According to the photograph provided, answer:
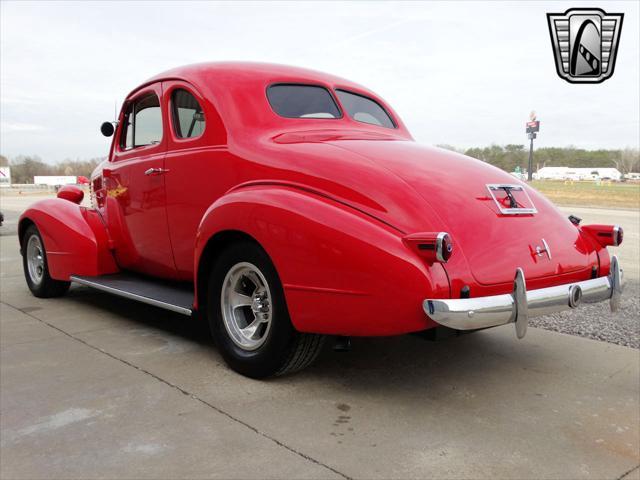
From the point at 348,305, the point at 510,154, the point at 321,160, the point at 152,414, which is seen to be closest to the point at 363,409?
the point at 348,305

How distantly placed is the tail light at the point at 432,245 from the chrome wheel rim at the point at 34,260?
4311 millimetres

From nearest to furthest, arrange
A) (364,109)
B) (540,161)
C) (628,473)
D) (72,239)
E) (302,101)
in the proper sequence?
1. (628,473)
2. (302,101)
3. (364,109)
4. (72,239)
5. (540,161)

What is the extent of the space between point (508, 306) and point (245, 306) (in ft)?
5.08

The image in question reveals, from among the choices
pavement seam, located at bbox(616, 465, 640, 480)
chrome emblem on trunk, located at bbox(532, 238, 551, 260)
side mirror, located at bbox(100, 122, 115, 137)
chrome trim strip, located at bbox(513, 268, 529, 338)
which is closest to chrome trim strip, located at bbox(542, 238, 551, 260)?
chrome emblem on trunk, located at bbox(532, 238, 551, 260)

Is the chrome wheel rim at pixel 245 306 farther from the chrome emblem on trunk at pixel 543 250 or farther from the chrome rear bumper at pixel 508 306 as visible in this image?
the chrome emblem on trunk at pixel 543 250

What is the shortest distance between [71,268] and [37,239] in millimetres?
900

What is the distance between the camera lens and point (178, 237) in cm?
401

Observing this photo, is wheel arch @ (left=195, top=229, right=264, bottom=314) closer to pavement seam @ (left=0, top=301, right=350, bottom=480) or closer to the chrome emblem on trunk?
pavement seam @ (left=0, top=301, right=350, bottom=480)

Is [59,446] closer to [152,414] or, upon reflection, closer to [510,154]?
[152,414]

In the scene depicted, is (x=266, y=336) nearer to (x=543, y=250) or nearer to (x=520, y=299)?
(x=520, y=299)

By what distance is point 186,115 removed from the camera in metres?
4.10

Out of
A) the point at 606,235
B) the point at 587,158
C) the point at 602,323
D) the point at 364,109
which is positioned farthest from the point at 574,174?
the point at 606,235

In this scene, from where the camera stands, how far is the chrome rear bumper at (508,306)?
2547 mm

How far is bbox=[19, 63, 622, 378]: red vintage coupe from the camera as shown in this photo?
2.68 meters
